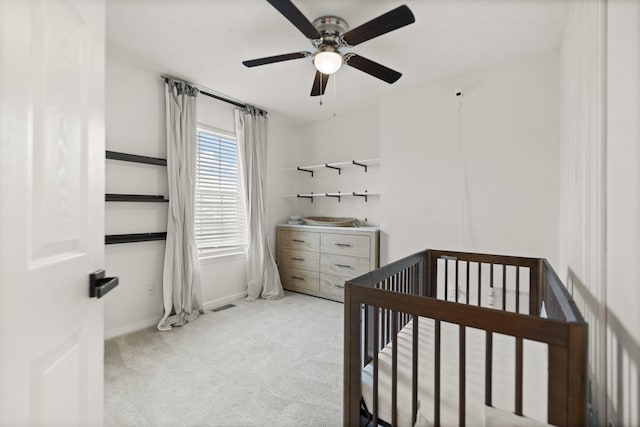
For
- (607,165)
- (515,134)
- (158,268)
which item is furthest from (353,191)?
(607,165)

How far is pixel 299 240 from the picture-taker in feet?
13.0

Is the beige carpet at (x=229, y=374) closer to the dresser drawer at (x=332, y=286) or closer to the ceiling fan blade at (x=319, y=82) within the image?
the dresser drawer at (x=332, y=286)

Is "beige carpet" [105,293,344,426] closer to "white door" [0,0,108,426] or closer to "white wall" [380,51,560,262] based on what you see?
"white door" [0,0,108,426]

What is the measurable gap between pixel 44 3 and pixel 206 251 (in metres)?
2.93

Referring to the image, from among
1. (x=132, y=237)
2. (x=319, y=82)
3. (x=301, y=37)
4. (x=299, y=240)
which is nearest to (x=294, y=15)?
(x=301, y=37)

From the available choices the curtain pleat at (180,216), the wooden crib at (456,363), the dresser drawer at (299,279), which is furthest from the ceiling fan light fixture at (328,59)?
the dresser drawer at (299,279)

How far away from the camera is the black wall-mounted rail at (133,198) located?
248 cm

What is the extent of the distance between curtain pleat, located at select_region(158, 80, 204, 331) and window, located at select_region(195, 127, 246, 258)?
0.90 feet

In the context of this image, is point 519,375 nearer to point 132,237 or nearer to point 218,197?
point 132,237

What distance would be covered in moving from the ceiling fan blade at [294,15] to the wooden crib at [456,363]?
145 centimetres

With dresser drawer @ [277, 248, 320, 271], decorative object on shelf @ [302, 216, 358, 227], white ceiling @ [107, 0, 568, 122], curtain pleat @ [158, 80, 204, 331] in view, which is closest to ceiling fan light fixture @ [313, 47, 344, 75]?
white ceiling @ [107, 0, 568, 122]

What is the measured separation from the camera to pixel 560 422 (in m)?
0.81

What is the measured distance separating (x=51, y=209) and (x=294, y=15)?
59.5 inches

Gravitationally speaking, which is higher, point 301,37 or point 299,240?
point 301,37
